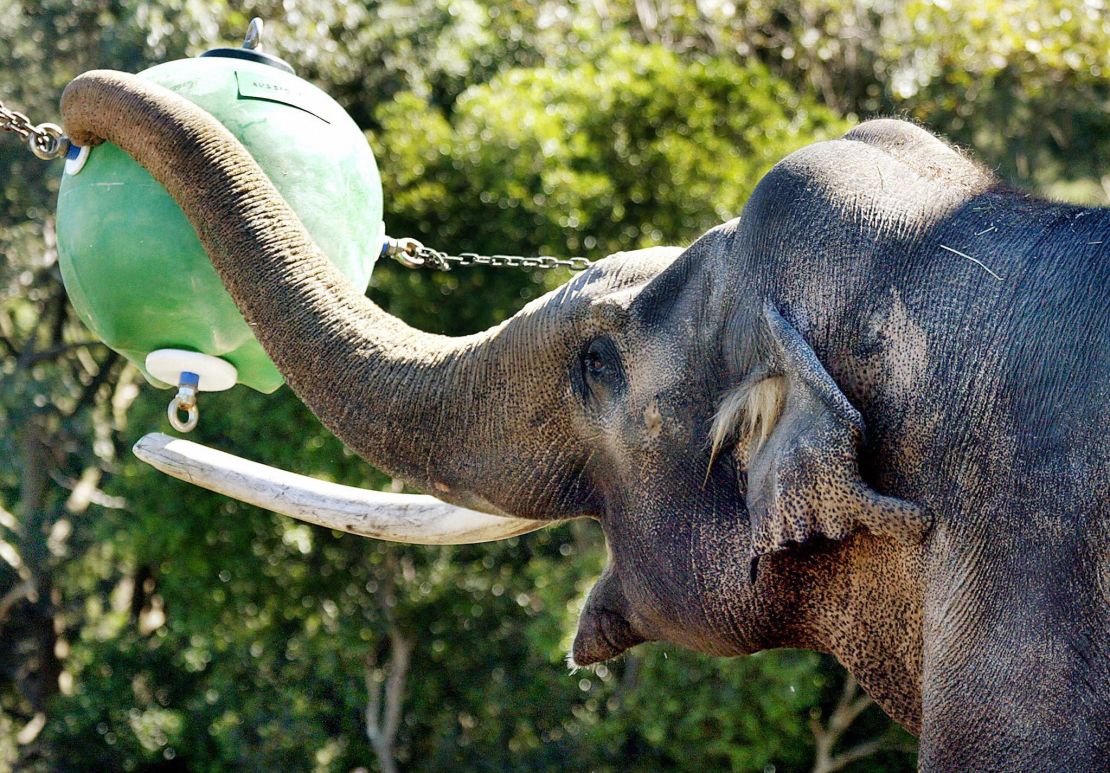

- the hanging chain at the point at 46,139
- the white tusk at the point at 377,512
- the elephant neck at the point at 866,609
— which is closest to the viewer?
the elephant neck at the point at 866,609

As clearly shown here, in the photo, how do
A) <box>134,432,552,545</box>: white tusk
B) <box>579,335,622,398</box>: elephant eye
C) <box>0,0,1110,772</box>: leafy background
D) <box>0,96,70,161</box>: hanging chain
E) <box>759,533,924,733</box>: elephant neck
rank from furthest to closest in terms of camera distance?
<box>0,0,1110,772</box>: leafy background
<box>0,96,70,161</box>: hanging chain
<box>134,432,552,545</box>: white tusk
<box>579,335,622,398</box>: elephant eye
<box>759,533,924,733</box>: elephant neck

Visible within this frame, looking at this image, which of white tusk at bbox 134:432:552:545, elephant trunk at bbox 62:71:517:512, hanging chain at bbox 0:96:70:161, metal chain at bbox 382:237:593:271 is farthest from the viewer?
metal chain at bbox 382:237:593:271

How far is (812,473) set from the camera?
2064mm

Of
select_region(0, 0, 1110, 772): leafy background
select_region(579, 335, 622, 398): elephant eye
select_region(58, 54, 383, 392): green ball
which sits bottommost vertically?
select_region(0, 0, 1110, 772): leafy background

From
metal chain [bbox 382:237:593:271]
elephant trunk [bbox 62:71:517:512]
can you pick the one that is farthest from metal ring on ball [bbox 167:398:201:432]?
metal chain [bbox 382:237:593:271]

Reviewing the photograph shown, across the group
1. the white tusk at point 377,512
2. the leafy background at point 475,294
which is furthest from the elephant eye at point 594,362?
the leafy background at point 475,294

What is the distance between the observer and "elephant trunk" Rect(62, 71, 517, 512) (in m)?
2.71

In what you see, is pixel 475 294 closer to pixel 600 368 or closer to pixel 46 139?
pixel 46 139

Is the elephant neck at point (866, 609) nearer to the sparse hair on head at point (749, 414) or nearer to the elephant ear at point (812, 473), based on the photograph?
the elephant ear at point (812, 473)

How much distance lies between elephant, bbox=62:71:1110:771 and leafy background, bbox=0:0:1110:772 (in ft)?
25.3

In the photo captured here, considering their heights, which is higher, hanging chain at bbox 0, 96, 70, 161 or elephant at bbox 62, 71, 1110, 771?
elephant at bbox 62, 71, 1110, 771

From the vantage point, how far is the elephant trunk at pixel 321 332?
8.91 ft

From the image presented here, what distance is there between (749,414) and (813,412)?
183mm

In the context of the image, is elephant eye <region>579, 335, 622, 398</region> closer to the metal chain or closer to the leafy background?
the metal chain
